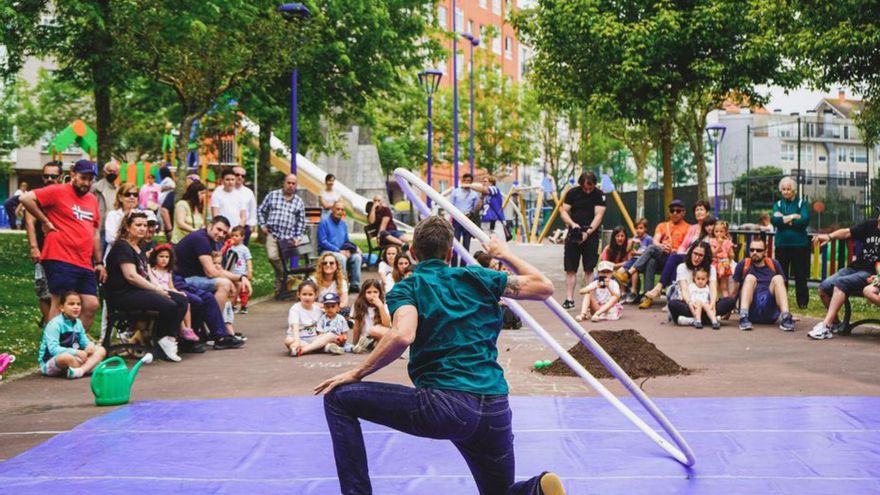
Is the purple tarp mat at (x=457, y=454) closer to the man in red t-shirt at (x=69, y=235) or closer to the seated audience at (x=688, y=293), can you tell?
the man in red t-shirt at (x=69, y=235)

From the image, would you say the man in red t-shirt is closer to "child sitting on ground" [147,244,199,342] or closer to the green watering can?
"child sitting on ground" [147,244,199,342]

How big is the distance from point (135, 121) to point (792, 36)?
32164 mm

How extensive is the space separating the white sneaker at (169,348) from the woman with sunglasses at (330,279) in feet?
7.19

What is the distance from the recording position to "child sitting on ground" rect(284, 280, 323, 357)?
12.2 meters

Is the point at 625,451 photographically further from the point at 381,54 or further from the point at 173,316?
the point at 381,54

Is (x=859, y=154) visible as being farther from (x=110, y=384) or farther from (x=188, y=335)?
(x=110, y=384)

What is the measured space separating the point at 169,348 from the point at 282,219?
20.6ft

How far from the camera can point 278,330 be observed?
14.4 meters

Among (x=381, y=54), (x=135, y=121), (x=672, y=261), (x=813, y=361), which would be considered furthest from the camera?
(x=135, y=121)

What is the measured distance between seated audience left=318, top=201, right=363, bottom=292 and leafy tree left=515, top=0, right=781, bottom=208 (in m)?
12.1

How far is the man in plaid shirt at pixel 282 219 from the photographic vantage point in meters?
17.7

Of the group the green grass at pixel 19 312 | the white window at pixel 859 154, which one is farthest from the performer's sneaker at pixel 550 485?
the white window at pixel 859 154

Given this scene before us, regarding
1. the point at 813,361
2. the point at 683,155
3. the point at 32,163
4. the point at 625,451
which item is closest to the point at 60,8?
the point at 813,361

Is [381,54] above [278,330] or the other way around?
above
